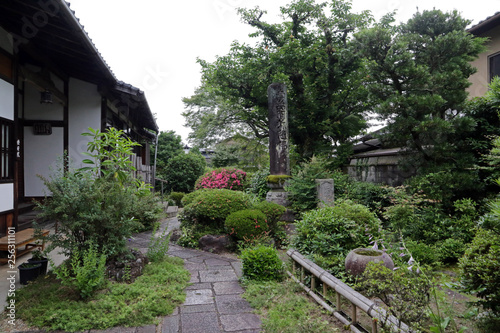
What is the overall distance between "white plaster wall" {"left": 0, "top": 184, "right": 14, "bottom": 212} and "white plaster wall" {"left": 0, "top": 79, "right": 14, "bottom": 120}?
1285 mm

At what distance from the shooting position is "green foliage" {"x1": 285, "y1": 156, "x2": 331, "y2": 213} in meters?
8.02

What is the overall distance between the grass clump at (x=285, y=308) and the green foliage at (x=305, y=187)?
4065mm

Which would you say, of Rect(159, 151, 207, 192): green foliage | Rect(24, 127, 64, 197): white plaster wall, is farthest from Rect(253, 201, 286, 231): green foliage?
Rect(159, 151, 207, 192): green foliage

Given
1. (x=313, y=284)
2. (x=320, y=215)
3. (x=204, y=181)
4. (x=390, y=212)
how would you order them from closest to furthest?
(x=313, y=284) < (x=320, y=215) < (x=390, y=212) < (x=204, y=181)

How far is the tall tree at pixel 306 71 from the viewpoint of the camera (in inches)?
461

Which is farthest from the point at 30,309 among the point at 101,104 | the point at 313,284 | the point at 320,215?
the point at 101,104

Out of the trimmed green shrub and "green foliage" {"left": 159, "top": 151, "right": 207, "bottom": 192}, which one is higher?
"green foliage" {"left": 159, "top": 151, "right": 207, "bottom": 192}

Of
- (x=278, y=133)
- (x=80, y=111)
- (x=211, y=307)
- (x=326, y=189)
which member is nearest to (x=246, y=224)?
(x=211, y=307)

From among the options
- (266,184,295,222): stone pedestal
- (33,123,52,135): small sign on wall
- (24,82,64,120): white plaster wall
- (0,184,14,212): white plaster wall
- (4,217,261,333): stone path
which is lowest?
(4,217,261,333): stone path

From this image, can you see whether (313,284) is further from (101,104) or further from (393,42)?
(101,104)

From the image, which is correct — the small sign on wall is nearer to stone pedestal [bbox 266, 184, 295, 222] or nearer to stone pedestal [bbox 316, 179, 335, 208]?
stone pedestal [bbox 266, 184, 295, 222]

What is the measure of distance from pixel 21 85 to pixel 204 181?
619cm

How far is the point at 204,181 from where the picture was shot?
11.3 meters

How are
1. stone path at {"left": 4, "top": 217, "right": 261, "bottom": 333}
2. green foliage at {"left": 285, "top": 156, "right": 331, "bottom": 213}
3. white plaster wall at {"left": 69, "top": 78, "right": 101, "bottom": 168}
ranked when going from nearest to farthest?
stone path at {"left": 4, "top": 217, "right": 261, "bottom": 333}, white plaster wall at {"left": 69, "top": 78, "right": 101, "bottom": 168}, green foliage at {"left": 285, "top": 156, "right": 331, "bottom": 213}
